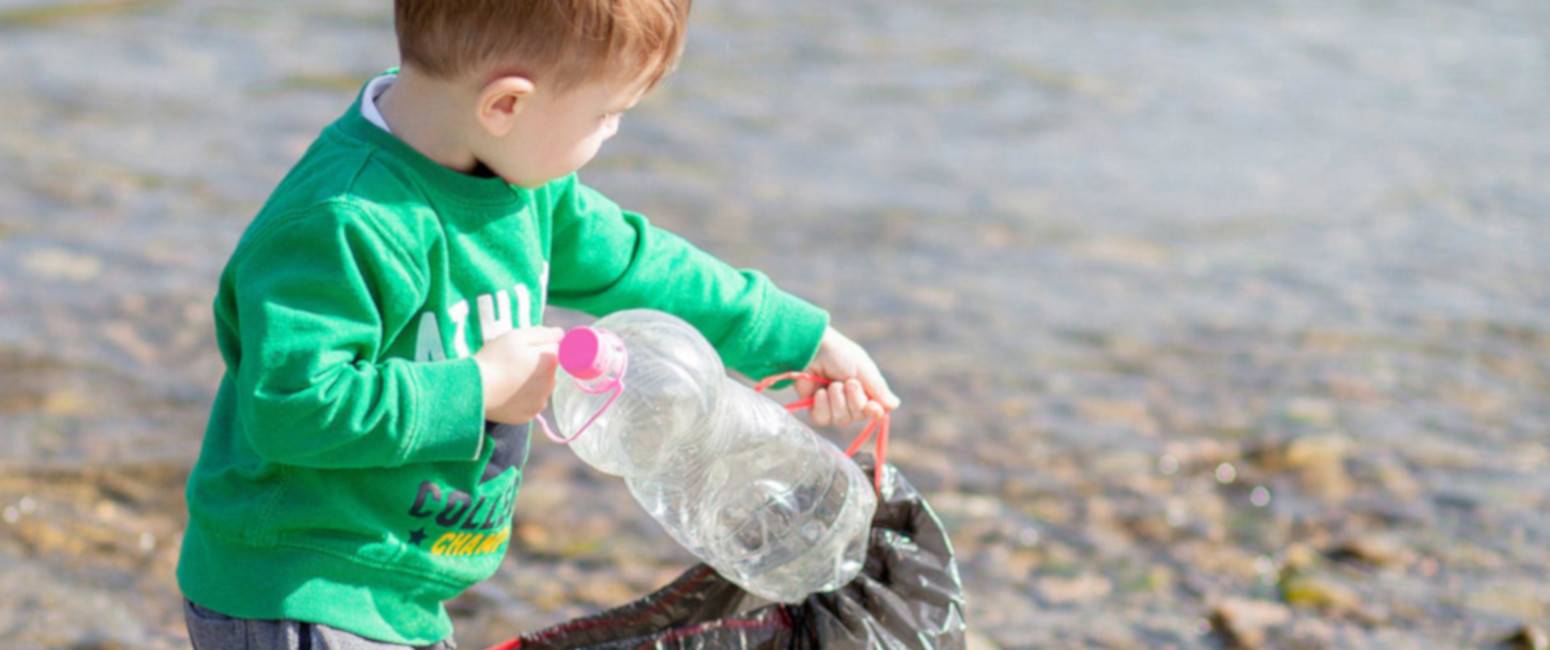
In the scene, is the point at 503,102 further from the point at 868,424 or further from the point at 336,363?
the point at 868,424

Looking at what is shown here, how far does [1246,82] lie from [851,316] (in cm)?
512

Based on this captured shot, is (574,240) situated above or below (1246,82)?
above

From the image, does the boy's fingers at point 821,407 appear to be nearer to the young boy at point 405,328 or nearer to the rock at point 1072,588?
the young boy at point 405,328

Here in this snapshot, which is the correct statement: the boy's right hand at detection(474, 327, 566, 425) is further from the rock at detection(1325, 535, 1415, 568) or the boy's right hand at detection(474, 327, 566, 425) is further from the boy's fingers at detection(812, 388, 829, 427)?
the rock at detection(1325, 535, 1415, 568)

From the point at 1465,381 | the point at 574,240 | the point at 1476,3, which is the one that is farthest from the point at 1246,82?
the point at 574,240

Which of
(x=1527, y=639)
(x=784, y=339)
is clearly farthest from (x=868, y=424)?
(x=1527, y=639)

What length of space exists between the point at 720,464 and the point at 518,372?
687 mm

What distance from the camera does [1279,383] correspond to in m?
5.83

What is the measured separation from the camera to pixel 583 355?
225 centimetres

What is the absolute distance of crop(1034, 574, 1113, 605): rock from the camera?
14.1 feet

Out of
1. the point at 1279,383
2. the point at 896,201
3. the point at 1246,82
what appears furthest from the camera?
the point at 1246,82

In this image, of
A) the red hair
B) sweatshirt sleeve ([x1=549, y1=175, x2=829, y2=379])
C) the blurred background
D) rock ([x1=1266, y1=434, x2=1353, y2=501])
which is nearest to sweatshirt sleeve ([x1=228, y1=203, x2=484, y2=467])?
the red hair

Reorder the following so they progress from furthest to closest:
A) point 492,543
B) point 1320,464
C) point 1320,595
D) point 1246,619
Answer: point 1320,464 < point 1320,595 < point 1246,619 < point 492,543

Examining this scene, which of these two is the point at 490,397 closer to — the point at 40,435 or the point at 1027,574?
the point at 1027,574
